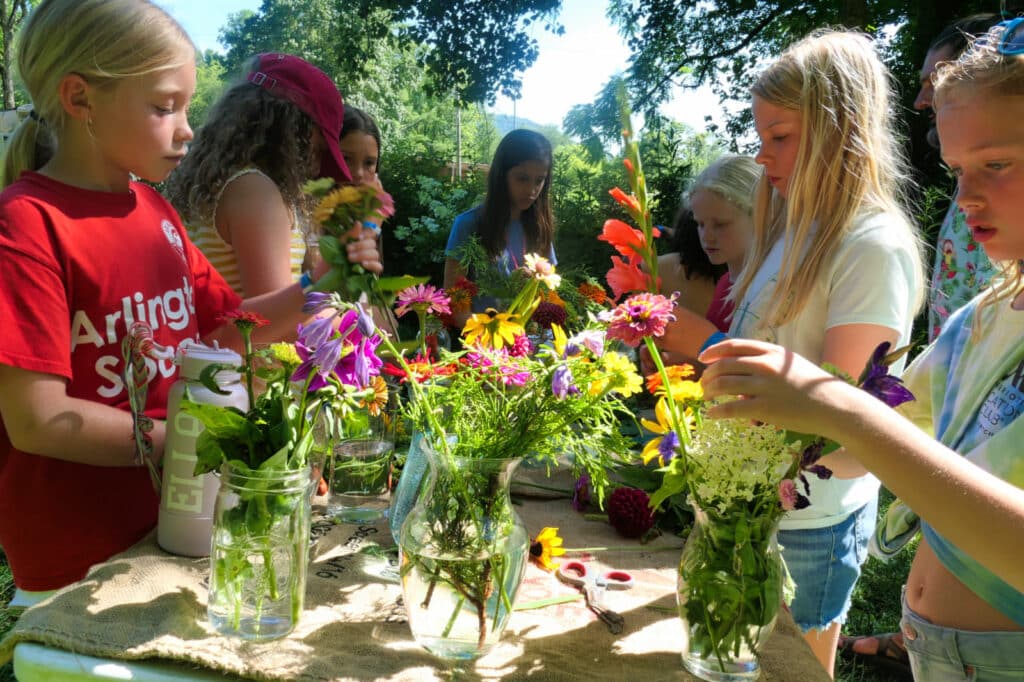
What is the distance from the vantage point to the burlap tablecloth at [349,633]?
2.77ft

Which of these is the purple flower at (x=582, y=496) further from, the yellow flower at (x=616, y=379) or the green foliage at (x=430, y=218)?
the green foliage at (x=430, y=218)

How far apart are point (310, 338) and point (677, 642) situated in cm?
58

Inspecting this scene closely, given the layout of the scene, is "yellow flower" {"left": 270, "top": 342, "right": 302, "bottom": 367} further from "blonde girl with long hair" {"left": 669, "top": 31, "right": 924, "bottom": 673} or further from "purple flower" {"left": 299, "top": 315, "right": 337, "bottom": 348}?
"blonde girl with long hair" {"left": 669, "top": 31, "right": 924, "bottom": 673}

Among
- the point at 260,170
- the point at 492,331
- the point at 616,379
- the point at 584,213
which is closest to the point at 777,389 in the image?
the point at 616,379

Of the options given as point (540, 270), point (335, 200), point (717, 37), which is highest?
point (717, 37)

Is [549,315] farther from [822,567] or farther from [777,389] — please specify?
[777,389]

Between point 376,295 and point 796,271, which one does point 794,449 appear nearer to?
point 376,295

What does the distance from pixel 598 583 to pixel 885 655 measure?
177 centimetres

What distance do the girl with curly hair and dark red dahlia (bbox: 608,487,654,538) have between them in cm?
90

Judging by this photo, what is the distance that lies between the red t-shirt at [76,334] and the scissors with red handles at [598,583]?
667 millimetres

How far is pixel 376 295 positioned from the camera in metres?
0.81

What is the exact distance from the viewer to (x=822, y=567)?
4.67 ft

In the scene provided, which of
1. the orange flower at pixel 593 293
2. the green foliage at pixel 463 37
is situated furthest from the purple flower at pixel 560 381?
the green foliage at pixel 463 37

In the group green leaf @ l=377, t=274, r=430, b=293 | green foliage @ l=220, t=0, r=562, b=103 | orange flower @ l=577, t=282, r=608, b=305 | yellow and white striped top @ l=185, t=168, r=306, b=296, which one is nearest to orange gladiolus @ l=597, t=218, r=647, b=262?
green leaf @ l=377, t=274, r=430, b=293
